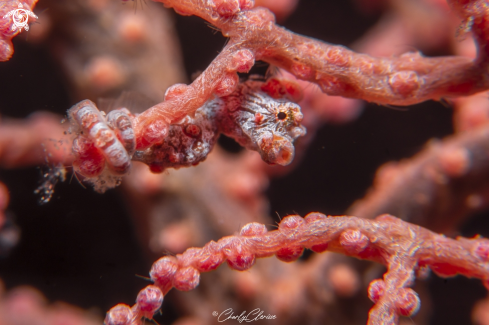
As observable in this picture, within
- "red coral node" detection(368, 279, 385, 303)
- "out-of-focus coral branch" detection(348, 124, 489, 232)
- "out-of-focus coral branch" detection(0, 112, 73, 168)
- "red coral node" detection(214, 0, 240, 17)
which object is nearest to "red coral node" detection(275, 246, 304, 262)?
"red coral node" detection(368, 279, 385, 303)

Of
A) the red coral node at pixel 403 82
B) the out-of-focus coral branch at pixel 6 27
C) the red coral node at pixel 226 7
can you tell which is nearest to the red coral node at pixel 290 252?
the red coral node at pixel 403 82

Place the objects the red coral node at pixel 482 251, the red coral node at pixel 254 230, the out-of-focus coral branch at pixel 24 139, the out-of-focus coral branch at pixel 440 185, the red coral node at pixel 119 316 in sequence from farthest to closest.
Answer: the out-of-focus coral branch at pixel 24 139
the out-of-focus coral branch at pixel 440 185
the red coral node at pixel 482 251
the red coral node at pixel 254 230
the red coral node at pixel 119 316

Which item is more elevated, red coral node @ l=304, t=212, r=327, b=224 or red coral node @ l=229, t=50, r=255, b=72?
red coral node @ l=229, t=50, r=255, b=72

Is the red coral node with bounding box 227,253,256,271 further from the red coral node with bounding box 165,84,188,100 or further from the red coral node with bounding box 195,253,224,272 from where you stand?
the red coral node with bounding box 165,84,188,100

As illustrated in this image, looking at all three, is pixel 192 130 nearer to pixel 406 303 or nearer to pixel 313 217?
pixel 313 217

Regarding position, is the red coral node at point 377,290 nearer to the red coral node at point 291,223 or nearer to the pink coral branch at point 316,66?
the red coral node at point 291,223

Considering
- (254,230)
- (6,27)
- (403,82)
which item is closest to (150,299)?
(254,230)

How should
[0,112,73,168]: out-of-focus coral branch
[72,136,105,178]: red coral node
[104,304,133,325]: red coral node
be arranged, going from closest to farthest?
1. [72,136,105,178]: red coral node
2. [104,304,133,325]: red coral node
3. [0,112,73,168]: out-of-focus coral branch
